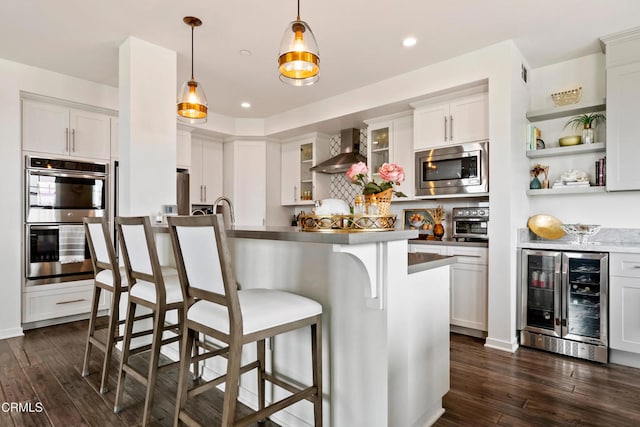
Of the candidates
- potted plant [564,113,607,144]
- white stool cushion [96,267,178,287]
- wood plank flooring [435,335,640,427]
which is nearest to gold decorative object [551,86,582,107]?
potted plant [564,113,607,144]

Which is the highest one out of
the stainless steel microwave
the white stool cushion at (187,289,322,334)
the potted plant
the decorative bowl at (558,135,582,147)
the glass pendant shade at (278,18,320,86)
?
the glass pendant shade at (278,18,320,86)

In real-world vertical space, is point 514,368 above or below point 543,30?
below

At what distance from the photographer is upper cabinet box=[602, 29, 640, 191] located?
9.24 ft

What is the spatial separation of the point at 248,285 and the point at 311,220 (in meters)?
0.80

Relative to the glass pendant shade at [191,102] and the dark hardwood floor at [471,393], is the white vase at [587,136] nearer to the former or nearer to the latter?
the dark hardwood floor at [471,393]

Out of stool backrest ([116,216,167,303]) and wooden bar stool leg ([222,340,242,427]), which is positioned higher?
stool backrest ([116,216,167,303])

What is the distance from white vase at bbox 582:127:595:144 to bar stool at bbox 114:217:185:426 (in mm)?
3564

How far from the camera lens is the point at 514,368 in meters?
2.58

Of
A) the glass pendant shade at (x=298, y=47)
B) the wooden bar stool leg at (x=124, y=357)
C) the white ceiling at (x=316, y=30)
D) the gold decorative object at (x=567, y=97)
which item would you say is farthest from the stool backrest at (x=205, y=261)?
the gold decorative object at (x=567, y=97)

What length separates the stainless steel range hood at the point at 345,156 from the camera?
464 centimetres

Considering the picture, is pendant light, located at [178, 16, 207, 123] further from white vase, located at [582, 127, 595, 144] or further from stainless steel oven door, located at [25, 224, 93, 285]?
white vase, located at [582, 127, 595, 144]

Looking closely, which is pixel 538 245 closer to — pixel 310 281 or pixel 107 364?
pixel 310 281

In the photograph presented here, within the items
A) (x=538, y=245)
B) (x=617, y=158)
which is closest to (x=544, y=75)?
(x=617, y=158)

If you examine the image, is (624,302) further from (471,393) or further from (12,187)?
(12,187)
